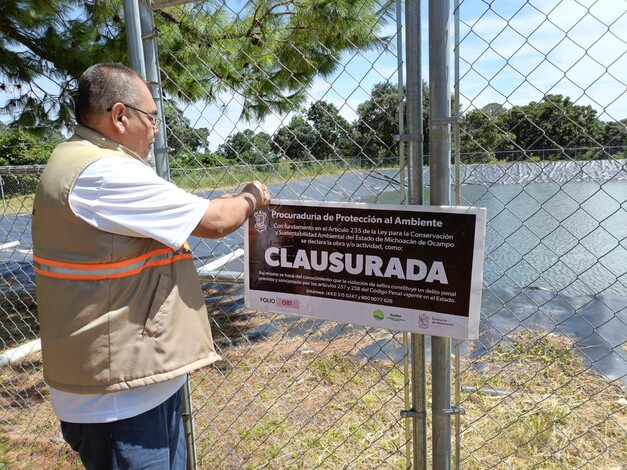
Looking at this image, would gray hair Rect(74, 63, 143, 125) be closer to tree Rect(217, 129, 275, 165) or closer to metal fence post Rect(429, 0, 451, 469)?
tree Rect(217, 129, 275, 165)

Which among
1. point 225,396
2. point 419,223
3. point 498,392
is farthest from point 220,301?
point 419,223

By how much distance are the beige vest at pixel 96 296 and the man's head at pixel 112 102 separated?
0.16ft

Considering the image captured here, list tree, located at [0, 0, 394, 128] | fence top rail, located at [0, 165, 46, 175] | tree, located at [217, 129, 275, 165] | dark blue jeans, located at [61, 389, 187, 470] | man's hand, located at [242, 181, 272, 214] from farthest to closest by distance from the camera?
tree, located at [0, 0, 394, 128] < fence top rail, located at [0, 165, 46, 175] < tree, located at [217, 129, 275, 165] < man's hand, located at [242, 181, 272, 214] < dark blue jeans, located at [61, 389, 187, 470]

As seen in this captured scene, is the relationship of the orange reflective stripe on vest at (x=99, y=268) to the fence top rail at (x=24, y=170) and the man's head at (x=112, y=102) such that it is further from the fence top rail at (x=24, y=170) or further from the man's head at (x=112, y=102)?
the fence top rail at (x=24, y=170)

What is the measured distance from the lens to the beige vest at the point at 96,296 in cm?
143

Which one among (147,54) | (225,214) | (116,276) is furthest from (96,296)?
(147,54)

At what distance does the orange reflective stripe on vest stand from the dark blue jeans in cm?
49

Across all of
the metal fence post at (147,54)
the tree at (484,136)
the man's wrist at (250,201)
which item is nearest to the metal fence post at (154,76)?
the metal fence post at (147,54)

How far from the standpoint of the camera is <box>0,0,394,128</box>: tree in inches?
163

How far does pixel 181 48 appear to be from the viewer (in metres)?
4.93

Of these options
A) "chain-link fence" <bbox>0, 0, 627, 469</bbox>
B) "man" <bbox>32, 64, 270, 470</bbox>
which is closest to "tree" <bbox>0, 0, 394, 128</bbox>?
"chain-link fence" <bbox>0, 0, 627, 469</bbox>

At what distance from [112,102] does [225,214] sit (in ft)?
1.73

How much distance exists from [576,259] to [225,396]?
3.94 m

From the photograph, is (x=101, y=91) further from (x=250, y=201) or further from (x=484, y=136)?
(x=484, y=136)
